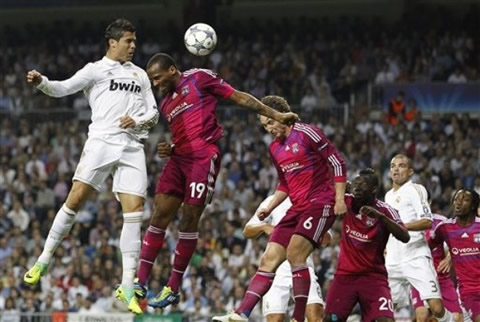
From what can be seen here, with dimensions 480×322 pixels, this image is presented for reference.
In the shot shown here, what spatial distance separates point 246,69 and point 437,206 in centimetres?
872

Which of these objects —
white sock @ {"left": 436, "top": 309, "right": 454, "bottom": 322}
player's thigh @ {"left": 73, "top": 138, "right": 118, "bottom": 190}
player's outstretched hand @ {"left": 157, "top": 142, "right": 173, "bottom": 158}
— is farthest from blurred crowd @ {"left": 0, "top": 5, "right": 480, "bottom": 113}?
player's thigh @ {"left": 73, "top": 138, "right": 118, "bottom": 190}

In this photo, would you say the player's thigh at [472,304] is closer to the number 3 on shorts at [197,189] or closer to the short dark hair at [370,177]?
the short dark hair at [370,177]

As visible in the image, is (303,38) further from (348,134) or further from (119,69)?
(119,69)

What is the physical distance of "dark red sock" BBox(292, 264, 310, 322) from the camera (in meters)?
13.7

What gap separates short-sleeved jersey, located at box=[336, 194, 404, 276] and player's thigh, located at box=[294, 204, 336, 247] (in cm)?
93

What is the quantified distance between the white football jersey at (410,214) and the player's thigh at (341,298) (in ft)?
7.01

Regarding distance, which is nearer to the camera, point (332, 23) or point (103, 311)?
point (103, 311)

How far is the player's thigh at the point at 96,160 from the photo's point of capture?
43.7 ft

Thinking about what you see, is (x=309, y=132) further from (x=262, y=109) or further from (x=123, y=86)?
(x=123, y=86)

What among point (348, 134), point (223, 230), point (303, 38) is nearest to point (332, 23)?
point (303, 38)

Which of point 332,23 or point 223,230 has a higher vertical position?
point 332,23

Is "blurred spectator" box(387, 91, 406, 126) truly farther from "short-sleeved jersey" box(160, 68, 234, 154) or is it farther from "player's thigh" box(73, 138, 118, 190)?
"player's thigh" box(73, 138, 118, 190)

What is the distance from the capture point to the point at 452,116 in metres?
26.7

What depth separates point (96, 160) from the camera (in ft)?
43.8
